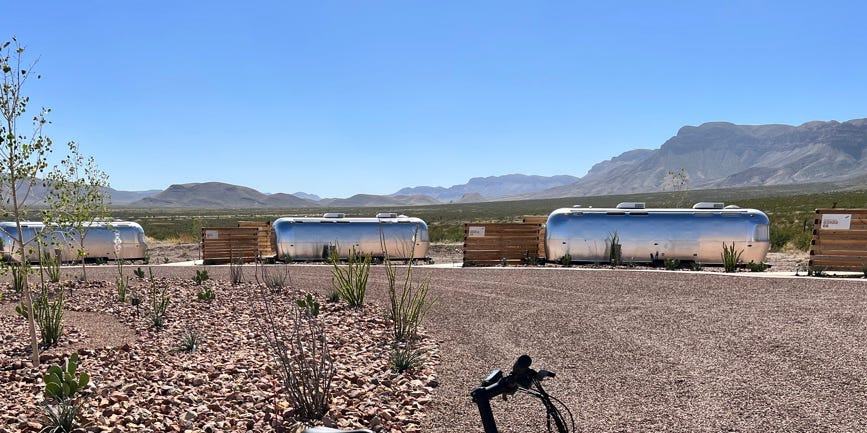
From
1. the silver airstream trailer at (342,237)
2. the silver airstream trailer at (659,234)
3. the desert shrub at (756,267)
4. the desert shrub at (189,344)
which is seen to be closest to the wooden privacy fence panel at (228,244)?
the silver airstream trailer at (342,237)

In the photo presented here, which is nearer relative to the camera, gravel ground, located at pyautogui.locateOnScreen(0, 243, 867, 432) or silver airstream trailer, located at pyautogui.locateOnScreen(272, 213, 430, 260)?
gravel ground, located at pyautogui.locateOnScreen(0, 243, 867, 432)

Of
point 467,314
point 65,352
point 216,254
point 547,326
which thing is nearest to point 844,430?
point 547,326

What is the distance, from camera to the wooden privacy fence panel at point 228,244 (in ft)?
87.8

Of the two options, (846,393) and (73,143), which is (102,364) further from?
(73,143)

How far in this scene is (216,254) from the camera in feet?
88.1

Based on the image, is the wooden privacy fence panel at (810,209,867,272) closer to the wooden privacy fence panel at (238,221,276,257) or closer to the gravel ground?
the gravel ground

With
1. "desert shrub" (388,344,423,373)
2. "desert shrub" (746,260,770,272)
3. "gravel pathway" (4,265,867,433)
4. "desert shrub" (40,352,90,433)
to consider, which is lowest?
"desert shrub" (746,260,770,272)

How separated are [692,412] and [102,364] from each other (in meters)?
7.27

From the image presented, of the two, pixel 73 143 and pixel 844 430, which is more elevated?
pixel 73 143

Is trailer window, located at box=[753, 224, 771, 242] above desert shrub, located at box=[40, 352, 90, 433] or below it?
above

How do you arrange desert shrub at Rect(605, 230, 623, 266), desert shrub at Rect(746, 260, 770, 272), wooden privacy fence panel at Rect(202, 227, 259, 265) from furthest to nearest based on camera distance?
wooden privacy fence panel at Rect(202, 227, 259, 265) < desert shrub at Rect(605, 230, 623, 266) < desert shrub at Rect(746, 260, 770, 272)

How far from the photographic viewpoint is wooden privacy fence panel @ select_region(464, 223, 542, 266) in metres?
24.2

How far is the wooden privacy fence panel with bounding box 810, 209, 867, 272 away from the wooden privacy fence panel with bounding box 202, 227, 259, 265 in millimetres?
20828

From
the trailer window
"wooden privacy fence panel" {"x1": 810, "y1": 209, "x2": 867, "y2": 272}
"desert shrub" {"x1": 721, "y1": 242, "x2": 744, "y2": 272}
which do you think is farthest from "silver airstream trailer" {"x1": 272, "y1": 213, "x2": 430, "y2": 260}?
"wooden privacy fence panel" {"x1": 810, "y1": 209, "x2": 867, "y2": 272}
